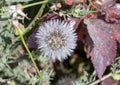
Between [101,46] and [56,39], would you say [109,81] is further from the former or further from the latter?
[56,39]

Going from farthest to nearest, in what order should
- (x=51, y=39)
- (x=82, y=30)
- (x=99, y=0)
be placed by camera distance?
(x=82, y=30) → (x=99, y=0) → (x=51, y=39)

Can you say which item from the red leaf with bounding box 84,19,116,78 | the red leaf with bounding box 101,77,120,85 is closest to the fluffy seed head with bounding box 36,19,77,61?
the red leaf with bounding box 84,19,116,78

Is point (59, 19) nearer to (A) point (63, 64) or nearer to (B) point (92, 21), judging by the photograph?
(B) point (92, 21)

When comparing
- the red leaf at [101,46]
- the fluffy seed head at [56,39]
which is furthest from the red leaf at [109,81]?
the fluffy seed head at [56,39]

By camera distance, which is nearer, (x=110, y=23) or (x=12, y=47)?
(x=110, y=23)

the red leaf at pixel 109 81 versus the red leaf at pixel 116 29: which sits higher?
the red leaf at pixel 116 29

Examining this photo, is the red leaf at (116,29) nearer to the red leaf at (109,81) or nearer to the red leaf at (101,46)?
the red leaf at (101,46)

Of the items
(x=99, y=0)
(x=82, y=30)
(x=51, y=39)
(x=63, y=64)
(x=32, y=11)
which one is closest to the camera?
(x=51, y=39)

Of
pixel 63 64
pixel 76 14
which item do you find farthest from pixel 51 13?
pixel 63 64
